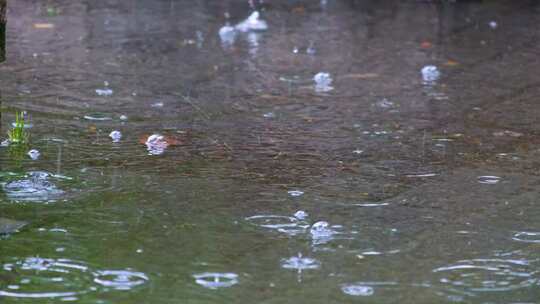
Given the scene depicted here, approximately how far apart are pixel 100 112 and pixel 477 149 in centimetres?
178

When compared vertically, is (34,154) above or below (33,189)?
above

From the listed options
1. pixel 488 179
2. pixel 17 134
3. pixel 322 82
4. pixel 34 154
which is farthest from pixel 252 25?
pixel 488 179

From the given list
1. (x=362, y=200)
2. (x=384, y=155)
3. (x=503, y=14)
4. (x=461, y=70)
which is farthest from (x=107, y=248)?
(x=503, y=14)

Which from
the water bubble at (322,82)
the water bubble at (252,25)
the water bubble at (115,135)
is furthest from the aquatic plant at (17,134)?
the water bubble at (252,25)

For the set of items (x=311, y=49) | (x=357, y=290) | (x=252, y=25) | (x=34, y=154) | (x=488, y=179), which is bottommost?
(x=357, y=290)

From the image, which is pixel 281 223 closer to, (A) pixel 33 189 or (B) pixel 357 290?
(B) pixel 357 290

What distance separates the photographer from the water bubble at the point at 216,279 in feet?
8.74

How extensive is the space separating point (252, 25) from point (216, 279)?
14.9 feet

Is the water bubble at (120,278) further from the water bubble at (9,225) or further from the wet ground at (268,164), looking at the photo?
the water bubble at (9,225)

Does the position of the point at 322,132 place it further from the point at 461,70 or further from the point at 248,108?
the point at 461,70

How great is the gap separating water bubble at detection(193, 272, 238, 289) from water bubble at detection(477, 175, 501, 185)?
1337mm

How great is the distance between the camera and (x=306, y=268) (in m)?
2.81

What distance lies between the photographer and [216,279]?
8.86 ft

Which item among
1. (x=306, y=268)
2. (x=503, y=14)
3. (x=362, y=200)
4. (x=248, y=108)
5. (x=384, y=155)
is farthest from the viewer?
(x=503, y=14)
